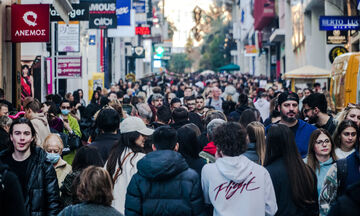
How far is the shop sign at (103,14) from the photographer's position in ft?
83.5

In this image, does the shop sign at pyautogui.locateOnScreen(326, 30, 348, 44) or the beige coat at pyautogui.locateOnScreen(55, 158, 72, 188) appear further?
the shop sign at pyautogui.locateOnScreen(326, 30, 348, 44)

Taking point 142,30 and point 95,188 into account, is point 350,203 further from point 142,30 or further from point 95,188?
point 142,30

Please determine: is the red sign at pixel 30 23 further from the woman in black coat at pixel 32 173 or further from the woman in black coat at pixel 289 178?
the woman in black coat at pixel 289 178

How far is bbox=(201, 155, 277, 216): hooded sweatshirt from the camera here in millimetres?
5184

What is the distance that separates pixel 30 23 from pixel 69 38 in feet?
25.4

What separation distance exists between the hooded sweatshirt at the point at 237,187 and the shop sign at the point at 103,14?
66.3 ft

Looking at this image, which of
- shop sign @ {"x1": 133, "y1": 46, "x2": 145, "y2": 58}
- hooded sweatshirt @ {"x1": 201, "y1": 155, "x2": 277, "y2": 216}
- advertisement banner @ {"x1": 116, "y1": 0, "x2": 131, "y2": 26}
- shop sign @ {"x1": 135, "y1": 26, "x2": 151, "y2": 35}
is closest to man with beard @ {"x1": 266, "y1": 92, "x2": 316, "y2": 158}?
hooded sweatshirt @ {"x1": 201, "y1": 155, "x2": 277, "y2": 216}

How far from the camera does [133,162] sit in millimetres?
6074

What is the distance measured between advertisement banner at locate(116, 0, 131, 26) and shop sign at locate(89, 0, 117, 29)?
7862 mm

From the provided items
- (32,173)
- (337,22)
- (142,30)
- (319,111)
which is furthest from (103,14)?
(142,30)

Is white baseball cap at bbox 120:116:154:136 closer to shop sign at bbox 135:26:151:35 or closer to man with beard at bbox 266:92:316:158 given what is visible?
man with beard at bbox 266:92:316:158

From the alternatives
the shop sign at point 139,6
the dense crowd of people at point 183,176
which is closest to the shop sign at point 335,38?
the dense crowd of people at point 183,176

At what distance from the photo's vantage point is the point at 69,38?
23.3m

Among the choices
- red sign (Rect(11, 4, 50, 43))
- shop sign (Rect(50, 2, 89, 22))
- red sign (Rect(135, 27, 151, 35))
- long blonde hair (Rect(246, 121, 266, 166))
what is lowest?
long blonde hair (Rect(246, 121, 266, 166))
